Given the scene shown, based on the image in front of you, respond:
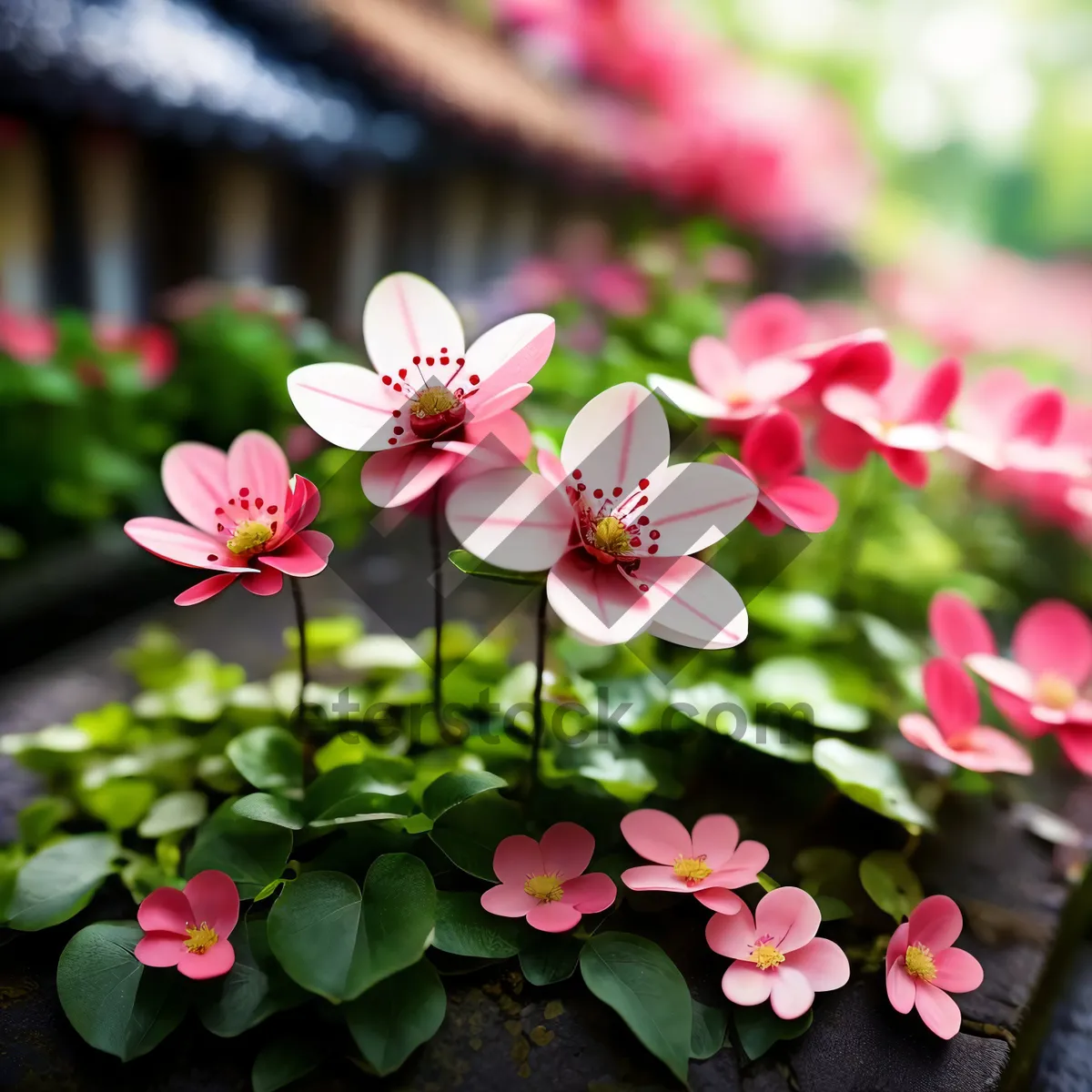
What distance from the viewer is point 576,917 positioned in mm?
459

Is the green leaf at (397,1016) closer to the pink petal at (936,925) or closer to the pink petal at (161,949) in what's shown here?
the pink petal at (161,949)

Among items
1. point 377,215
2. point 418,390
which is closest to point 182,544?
point 418,390

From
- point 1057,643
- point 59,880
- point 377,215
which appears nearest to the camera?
point 59,880

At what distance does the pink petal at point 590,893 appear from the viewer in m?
0.47

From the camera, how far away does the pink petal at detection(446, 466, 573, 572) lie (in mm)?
415

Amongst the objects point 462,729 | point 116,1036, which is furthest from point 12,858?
point 462,729

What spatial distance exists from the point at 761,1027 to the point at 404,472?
0.35m

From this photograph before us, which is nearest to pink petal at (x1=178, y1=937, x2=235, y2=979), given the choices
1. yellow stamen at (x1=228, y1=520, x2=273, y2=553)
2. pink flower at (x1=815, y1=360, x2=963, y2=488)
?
yellow stamen at (x1=228, y1=520, x2=273, y2=553)

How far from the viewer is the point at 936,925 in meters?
0.50

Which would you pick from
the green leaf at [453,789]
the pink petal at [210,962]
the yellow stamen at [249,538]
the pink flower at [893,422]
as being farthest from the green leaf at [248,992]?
the pink flower at [893,422]

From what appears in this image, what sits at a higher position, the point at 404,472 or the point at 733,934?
the point at 404,472

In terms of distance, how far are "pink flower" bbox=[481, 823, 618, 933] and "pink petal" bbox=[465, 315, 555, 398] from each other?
0.25 metres

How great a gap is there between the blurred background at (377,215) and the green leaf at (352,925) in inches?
9.7

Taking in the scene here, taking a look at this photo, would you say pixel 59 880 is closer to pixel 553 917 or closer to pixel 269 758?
pixel 269 758
